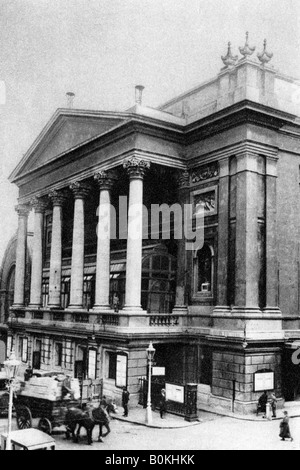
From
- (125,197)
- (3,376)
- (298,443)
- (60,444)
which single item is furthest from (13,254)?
(298,443)

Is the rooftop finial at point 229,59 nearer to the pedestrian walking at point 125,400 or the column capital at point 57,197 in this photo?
the column capital at point 57,197

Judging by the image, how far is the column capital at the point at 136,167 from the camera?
107 feet

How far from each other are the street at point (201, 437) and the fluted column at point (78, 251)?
13.1 metres

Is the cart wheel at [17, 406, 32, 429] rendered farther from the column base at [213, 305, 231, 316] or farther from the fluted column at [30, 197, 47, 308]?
the fluted column at [30, 197, 47, 308]

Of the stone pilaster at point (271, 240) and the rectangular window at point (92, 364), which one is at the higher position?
the stone pilaster at point (271, 240)

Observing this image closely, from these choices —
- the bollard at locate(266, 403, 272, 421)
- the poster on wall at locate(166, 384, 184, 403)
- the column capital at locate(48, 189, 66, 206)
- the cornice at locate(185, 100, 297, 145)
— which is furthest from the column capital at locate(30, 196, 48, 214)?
the bollard at locate(266, 403, 272, 421)

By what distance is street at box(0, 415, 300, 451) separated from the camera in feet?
69.3

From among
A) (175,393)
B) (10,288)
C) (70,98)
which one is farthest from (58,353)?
(10,288)

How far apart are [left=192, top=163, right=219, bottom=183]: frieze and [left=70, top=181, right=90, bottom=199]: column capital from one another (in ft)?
28.1

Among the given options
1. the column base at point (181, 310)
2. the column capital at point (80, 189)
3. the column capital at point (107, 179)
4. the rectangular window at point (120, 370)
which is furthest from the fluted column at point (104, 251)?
the column base at point (181, 310)

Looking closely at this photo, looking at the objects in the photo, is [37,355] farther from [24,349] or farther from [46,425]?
[46,425]

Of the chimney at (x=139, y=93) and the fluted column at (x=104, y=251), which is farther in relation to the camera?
the fluted column at (x=104, y=251)

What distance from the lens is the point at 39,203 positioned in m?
45.5
